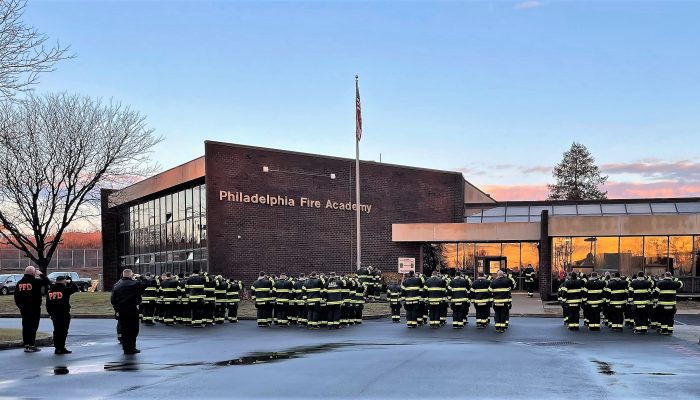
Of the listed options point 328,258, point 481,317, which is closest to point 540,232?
point 328,258

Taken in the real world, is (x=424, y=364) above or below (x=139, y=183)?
below

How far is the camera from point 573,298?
72.0 ft

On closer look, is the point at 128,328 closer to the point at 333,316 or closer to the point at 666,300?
the point at 333,316

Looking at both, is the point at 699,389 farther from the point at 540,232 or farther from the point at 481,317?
the point at 540,232

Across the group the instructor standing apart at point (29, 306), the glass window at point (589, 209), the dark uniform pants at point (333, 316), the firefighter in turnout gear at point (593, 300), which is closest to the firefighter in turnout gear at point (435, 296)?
the dark uniform pants at point (333, 316)

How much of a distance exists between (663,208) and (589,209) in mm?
4049

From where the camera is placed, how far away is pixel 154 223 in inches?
1774

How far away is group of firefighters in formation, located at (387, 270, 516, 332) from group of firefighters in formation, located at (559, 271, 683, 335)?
177cm

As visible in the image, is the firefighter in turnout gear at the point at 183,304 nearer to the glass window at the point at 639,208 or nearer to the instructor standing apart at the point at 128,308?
the instructor standing apart at the point at 128,308

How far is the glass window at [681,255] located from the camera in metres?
37.5

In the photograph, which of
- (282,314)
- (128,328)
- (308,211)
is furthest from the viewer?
(308,211)

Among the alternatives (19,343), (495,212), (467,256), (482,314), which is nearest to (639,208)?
(495,212)

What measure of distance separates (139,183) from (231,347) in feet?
99.7

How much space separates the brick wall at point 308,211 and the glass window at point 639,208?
31.4 ft
